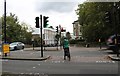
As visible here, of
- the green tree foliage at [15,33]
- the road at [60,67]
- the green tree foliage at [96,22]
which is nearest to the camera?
the road at [60,67]

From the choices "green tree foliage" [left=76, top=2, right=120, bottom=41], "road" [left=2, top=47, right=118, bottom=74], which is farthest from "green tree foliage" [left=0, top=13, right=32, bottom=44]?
"road" [left=2, top=47, right=118, bottom=74]

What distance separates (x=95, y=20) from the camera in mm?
54719

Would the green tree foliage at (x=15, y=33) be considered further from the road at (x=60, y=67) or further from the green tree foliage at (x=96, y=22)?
the road at (x=60, y=67)

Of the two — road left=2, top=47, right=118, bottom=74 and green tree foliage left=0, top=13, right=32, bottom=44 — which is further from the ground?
green tree foliage left=0, top=13, right=32, bottom=44

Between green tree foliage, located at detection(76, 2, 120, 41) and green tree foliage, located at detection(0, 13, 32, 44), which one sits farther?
green tree foliage, located at detection(0, 13, 32, 44)

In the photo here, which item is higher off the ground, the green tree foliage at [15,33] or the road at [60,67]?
the green tree foliage at [15,33]

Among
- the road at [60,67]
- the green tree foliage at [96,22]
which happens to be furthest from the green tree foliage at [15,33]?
the road at [60,67]

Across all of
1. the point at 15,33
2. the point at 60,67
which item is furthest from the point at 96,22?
the point at 60,67

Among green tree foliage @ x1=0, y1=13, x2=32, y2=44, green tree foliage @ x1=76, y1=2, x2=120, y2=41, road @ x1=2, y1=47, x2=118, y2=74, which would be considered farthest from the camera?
green tree foliage @ x1=0, y1=13, x2=32, y2=44

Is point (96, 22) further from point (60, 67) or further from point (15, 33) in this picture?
point (60, 67)

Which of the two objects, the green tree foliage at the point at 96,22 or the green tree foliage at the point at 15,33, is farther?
the green tree foliage at the point at 15,33

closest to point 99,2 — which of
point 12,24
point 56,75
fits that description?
point 56,75

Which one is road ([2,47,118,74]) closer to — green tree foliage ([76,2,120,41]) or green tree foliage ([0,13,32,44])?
green tree foliage ([76,2,120,41])

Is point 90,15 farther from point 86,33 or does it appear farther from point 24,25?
point 24,25
